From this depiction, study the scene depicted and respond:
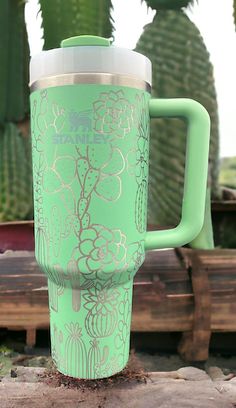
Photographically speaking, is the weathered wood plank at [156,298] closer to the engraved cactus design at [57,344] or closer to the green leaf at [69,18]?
the engraved cactus design at [57,344]

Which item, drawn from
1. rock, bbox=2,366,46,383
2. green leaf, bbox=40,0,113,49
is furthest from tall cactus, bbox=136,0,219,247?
rock, bbox=2,366,46,383

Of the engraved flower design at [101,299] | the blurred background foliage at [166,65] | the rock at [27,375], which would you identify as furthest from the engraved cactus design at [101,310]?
the blurred background foliage at [166,65]

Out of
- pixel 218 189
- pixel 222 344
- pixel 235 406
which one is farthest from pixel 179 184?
pixel 235 406

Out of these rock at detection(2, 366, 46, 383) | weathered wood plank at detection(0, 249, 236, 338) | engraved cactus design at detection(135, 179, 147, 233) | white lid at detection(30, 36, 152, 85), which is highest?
white lid at detection(30, 36, 152, 85)

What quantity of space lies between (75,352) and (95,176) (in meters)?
0.16

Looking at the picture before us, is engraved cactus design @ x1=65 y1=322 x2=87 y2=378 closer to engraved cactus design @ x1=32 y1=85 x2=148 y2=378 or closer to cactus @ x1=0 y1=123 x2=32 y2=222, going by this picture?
engraved cactus design @ x1=32 y1=85 x2=148 y2=378

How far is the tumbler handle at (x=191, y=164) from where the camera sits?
0.38 meters

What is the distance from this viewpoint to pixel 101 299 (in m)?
Answer: 0.40

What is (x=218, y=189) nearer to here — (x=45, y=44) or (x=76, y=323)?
(x=45, y=44)

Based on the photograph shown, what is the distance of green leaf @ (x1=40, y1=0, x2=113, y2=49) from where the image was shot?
885 mm

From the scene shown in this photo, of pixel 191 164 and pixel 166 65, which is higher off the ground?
pixel 166 65

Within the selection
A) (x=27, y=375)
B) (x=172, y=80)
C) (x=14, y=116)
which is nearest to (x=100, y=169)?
(x=27, y=375)

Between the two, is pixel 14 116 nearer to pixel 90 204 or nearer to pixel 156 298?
pixel 156 298

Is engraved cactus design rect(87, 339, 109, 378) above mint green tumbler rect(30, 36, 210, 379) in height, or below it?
below
